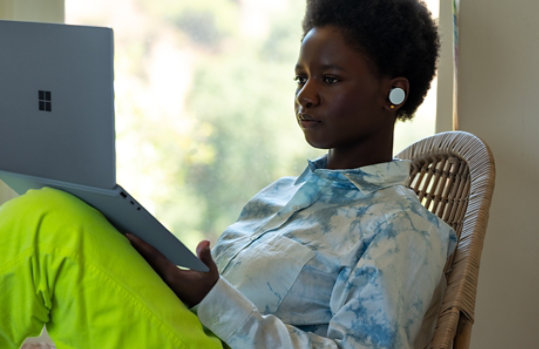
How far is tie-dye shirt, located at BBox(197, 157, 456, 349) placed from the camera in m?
0.97

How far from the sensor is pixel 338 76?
1161 millimetres

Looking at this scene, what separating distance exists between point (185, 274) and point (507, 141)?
92 centimetres

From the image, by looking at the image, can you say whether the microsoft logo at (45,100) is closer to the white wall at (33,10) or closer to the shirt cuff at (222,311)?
the shirt cuff at (222,311)

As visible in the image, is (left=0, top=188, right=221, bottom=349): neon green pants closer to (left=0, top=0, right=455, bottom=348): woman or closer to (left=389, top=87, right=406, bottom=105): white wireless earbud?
(left=0, top=0, right=455, bottom=348): woman

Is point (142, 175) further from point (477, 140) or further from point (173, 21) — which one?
point (477, 140)

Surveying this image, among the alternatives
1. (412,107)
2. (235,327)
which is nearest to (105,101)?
(235,327)

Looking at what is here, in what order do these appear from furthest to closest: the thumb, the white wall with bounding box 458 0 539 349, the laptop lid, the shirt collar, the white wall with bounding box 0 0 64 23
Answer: the white wall with bounding box 0 0 64 23, the white wall with bounding box 458 0 539 349, the shirt collar, the thumb, the laptop lid

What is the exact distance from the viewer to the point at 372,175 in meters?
1.17

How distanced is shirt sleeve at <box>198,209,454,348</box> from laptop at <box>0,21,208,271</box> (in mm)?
106

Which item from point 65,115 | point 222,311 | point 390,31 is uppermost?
point 390,31

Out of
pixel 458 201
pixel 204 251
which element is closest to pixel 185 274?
pixel 204 251

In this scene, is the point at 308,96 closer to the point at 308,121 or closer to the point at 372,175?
the point at 308,121

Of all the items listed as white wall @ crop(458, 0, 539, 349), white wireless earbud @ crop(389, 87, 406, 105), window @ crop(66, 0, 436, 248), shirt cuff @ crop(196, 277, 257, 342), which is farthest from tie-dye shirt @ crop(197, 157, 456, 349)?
window @ crop(66, 0, 436, 248)

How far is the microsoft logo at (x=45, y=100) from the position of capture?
85 cm
